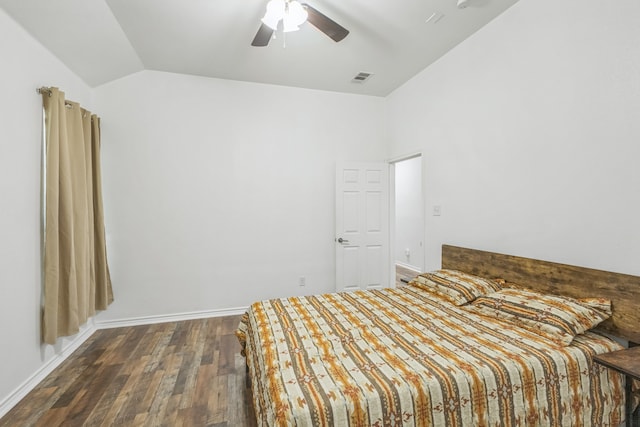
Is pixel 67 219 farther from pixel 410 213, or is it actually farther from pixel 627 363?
pixel 410 213

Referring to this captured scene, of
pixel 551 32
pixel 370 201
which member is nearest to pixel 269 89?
pixel 370 201

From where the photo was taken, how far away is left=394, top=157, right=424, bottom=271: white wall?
6137mm

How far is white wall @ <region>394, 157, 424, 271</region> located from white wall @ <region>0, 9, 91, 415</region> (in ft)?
17.5

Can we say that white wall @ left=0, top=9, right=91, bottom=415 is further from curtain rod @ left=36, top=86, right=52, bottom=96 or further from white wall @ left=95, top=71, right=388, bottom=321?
white wall @ left=95, top=71, right=388, bottom=321

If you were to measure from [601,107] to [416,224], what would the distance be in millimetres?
4313

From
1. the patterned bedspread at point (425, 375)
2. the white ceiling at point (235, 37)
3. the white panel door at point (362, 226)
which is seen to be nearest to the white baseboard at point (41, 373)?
the patterned bedspread at point (425, 375)

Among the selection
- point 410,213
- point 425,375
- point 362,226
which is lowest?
point 425,375

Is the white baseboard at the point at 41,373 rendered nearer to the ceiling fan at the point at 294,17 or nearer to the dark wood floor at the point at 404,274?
the ceiling fan at the point at 294,17

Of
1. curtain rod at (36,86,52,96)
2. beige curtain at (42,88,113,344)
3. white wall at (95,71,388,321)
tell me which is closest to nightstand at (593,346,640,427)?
white wall at (95,71,388,321)

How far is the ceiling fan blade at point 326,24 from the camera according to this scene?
6.86 feet

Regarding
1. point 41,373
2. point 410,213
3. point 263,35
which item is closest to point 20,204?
point 41,373

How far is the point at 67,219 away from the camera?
103 inches

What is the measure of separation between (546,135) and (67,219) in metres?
3.90

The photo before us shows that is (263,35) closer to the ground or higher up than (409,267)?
higher up
